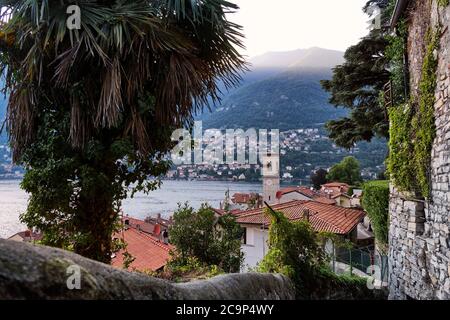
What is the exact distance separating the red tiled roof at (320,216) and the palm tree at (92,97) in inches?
443

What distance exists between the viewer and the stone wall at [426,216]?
472cm

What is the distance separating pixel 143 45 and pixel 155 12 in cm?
47

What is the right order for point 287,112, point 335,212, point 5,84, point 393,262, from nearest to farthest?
point 5,84 < point 393,262 < point 335,212 < point 287,112

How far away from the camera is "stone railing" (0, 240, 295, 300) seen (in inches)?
52.2

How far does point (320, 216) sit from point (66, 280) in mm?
16894

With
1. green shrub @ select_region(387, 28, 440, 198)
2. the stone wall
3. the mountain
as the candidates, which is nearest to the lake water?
the stone wall

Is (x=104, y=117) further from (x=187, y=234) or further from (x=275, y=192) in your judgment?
(x=275, y=192)

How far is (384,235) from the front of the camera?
8961mm

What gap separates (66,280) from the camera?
146 centimetres

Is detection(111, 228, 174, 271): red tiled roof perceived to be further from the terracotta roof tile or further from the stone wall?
the stone wall

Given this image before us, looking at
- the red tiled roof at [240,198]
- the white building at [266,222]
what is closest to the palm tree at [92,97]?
the white building at [266,222]

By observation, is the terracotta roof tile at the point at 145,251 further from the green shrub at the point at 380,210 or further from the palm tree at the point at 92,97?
the palm tree at the point at 92,97

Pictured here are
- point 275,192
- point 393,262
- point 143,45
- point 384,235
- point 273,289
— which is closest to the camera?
point 273,289

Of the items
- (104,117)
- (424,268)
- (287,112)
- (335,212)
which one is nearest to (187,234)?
(424,268)
